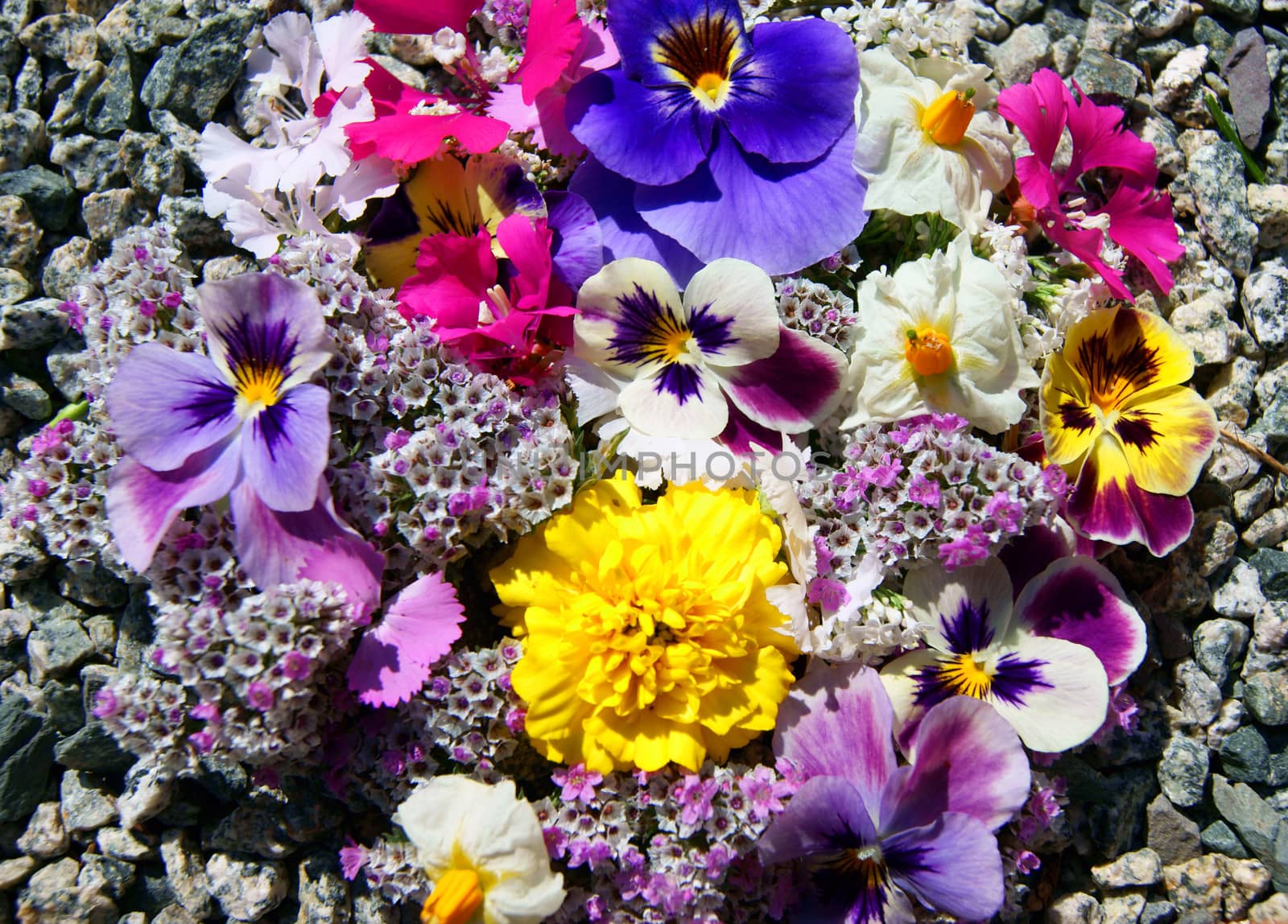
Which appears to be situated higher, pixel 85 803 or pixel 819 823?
pixel 819 823

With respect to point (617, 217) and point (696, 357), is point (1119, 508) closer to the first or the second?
point (696, 357)

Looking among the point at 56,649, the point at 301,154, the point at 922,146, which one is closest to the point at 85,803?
the point at 56,649

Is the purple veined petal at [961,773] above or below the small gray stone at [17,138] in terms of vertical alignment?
below

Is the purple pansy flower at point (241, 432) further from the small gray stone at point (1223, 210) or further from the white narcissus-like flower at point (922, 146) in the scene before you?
the small gray stone at point (1223, 210)

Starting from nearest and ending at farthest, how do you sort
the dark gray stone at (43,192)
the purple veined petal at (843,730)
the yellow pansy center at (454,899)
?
the yellow pansy center at (454,899) → the purple veined petal at (843,730) → the dark gray stone at (43,192)

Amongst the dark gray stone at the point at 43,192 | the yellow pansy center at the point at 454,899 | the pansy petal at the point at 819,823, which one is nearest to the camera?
the yellow pansy center at the point at 454,899

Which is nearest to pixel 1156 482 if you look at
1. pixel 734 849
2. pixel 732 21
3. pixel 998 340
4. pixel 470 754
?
pixel 998 340

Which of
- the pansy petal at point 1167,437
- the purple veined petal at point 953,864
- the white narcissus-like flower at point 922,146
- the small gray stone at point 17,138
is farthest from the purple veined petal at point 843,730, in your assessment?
the small gray stone at point 17,138

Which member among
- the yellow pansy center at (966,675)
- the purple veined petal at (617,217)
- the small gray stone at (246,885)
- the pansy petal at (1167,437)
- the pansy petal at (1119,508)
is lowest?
the small gray stone at (246,885)
